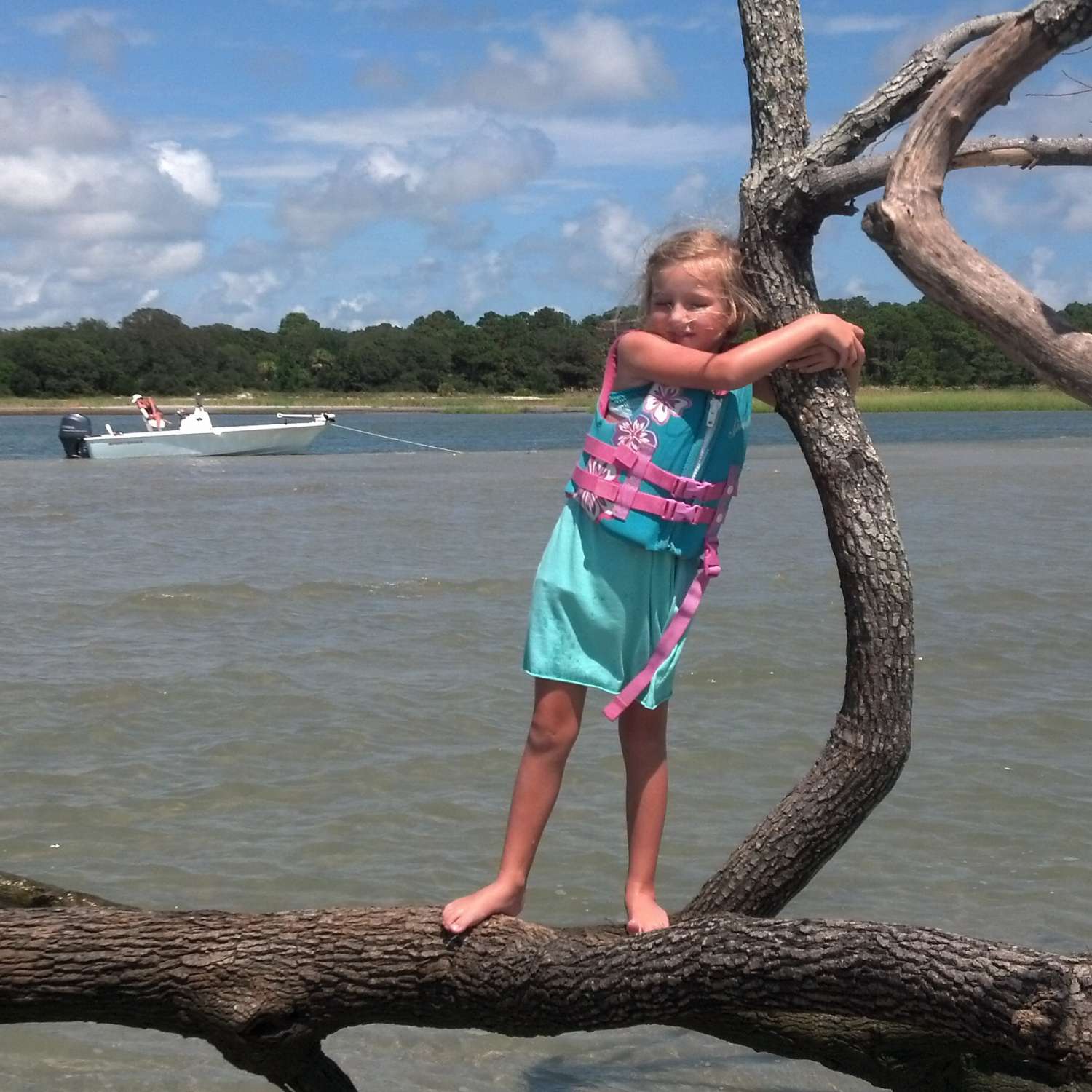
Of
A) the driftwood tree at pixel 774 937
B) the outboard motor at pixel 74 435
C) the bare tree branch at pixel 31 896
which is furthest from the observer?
the outboard motor at pixel 74 435

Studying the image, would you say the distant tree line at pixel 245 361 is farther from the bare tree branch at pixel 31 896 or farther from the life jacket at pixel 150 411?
the bare tree branch at pixel 31 896

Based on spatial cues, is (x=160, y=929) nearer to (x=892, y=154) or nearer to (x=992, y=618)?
(x=892, y=154)

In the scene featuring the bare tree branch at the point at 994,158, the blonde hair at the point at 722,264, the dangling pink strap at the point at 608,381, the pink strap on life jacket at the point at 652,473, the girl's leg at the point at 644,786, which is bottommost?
the girl's leg at the point at 644,786

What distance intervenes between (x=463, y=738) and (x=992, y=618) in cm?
500

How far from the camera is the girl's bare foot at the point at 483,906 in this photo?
9.91 ft

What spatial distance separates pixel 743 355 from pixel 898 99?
A: 569 mm

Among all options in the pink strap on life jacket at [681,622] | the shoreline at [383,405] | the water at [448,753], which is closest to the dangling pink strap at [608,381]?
the pink strap on life jacket at [681,622]

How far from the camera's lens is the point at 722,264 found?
10.1ft

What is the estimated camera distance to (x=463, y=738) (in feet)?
25.8

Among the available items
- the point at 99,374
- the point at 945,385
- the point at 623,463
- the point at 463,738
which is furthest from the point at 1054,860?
the point at 99,374

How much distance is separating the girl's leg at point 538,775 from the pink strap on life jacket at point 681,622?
0.31 ft

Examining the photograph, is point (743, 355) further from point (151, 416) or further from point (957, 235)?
point (151, 416)

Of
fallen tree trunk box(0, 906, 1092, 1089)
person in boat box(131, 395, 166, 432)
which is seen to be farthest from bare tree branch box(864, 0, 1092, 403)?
person in boat box(131, 395, 166, 432)

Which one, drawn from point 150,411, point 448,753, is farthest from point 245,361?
point 448,753
